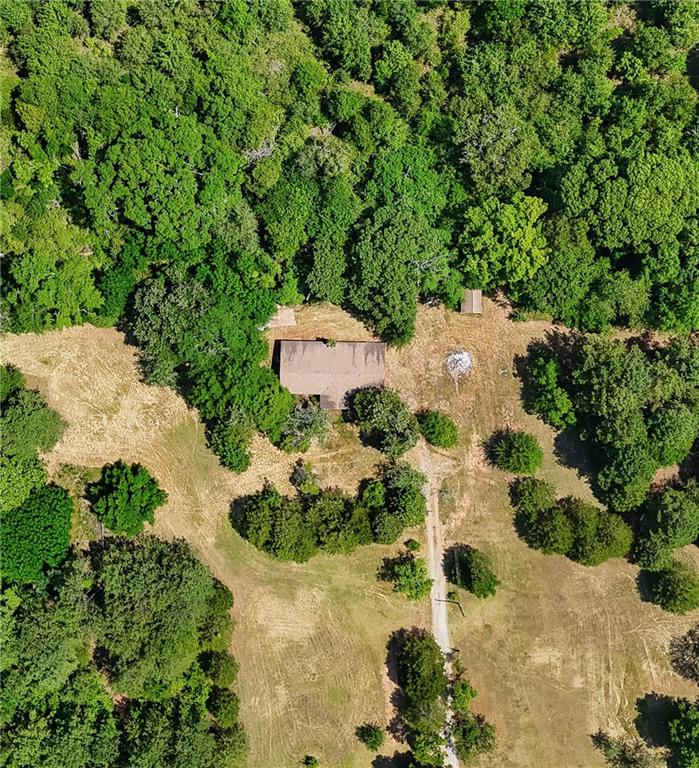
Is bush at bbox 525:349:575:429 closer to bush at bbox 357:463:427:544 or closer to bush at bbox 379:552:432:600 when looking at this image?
bush at bbox 357:463:427:544

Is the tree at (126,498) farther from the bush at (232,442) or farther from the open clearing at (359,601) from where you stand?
the bush at (232,442)

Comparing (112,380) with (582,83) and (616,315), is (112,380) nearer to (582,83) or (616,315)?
(616,315)

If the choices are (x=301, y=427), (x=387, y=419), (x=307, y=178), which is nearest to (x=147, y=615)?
(x=301, y=427)

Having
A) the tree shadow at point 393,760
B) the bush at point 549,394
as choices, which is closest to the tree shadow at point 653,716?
the tree shadow at point 393,760

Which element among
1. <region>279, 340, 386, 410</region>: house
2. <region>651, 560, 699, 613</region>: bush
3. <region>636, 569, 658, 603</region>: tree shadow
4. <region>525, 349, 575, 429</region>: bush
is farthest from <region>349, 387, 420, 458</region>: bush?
<region>651, 560, 699, 613</region>: bush

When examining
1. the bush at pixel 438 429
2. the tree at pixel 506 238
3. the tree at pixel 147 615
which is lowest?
the tree at pixel 147 615

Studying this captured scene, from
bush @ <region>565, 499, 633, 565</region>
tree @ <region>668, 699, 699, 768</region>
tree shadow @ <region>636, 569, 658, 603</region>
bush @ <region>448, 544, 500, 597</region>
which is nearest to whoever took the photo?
tree @ <region>668, 699, 699, 768</region>

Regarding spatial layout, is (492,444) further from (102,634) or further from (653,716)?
(102,634)

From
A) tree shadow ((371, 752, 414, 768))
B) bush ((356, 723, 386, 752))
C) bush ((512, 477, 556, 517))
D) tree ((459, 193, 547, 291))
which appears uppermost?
tree ((459, 193, 547, 291))
